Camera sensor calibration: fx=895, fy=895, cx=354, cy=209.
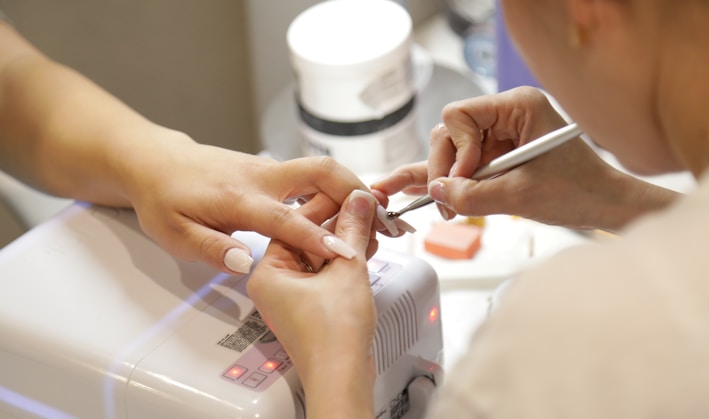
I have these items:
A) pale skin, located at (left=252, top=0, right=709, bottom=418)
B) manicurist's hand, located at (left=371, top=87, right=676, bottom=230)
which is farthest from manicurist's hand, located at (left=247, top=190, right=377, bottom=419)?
manicurist's hand, located at (left=371, top=87, right=676, bottom=230)

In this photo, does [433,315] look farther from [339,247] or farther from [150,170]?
[150,170]

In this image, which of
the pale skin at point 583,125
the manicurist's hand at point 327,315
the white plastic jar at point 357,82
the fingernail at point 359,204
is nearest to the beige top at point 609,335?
the pale skin at point 583,125

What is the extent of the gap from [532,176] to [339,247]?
0.19 metres

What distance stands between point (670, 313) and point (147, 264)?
0.45m

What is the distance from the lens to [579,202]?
719 mm

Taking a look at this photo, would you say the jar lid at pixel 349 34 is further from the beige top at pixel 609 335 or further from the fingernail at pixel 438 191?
the beige top at pixel 609 335

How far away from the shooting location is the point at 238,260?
0.63m

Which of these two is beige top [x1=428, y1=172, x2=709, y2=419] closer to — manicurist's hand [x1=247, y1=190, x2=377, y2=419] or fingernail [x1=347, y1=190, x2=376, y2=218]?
manicurist's hand [x1=247, y1=190, x2=377, y2=419]

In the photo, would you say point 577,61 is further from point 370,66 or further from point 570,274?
point 370,66

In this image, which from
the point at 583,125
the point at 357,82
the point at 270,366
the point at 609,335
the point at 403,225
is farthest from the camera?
the point at 357,82

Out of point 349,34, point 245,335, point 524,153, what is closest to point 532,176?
point 524,153

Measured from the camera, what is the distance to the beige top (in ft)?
1.07

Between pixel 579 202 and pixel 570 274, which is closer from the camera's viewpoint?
pixel 570 274

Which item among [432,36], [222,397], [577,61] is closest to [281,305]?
[222,397]
